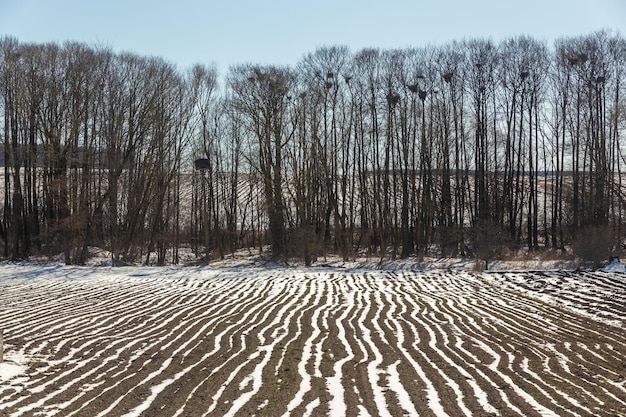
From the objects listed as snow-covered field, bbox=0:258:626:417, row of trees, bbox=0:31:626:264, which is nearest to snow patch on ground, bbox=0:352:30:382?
snow-covered field, bbox=0:258:626:417

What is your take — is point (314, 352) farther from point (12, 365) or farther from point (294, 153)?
point (294, 153)

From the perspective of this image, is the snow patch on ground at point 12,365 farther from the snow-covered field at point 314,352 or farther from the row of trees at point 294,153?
the row of trees at point 294,153

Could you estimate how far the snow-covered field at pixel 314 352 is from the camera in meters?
5.38

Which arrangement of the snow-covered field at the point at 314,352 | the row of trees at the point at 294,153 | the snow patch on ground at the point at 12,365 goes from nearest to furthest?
the snow-covered field at the point at 314,352 → the snow patch on ground at the point at 12,365 → the row of trees at the point at 294,153

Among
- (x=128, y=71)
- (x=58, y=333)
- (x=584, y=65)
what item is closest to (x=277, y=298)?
(x=58, y=333)

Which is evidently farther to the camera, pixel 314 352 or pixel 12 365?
pixel 314 352

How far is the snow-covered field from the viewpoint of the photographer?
5.38m

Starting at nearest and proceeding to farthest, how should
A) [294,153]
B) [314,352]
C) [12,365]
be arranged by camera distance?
[12,365] → [314,352] → [294,153]

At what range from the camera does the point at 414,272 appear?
23.0m

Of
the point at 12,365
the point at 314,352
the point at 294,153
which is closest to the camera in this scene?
the point at 12,365

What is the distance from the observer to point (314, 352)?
25.3 ft

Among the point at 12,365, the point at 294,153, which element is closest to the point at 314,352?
the point at 12,365

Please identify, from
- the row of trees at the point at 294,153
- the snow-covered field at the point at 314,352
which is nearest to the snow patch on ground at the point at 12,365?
the snow-covered field at the point at 314,352

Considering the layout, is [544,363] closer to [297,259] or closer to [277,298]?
[277,298]
